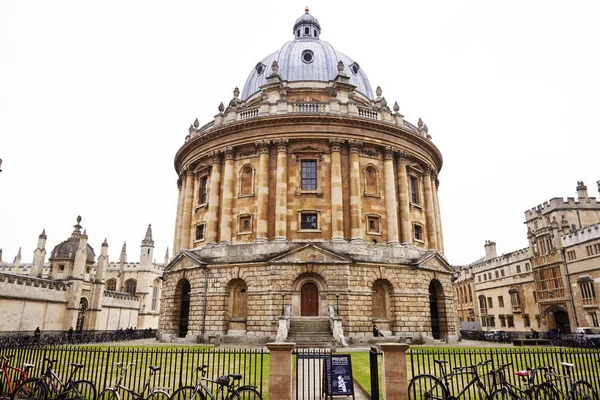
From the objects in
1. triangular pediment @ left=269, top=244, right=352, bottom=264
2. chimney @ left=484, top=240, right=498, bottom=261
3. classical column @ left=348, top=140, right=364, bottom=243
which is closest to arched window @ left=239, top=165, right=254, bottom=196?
triangular pediment @ left=269, top=244, right=352, bottom=264

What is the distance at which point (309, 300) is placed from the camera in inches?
1078

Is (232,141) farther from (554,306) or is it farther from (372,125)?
(554,306)

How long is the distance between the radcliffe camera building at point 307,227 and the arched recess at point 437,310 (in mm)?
84

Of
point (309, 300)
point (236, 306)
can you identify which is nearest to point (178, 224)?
point (236, 306)

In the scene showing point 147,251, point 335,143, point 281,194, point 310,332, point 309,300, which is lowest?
point 310,332

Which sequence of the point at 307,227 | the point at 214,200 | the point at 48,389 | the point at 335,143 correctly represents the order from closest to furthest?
the point at 48,389 < the point at 307,227 < the point at 335,143 < the point at 214,200

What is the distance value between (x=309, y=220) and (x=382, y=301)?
7.72m

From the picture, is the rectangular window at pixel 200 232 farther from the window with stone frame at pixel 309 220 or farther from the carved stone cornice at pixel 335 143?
the carved stone cornice at pixel 335 143

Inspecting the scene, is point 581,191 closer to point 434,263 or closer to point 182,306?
point 434,263

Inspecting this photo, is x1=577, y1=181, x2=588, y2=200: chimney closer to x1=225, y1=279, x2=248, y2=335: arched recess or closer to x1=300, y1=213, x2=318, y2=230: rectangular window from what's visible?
x1=300, y1=213, x2=318, y2=230: rectangular window

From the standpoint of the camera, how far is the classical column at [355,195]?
29094 mm

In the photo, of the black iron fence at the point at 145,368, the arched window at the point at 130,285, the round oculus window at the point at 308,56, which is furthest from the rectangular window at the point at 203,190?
the arched window at the point at 130,285

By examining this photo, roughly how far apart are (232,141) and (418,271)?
679 inches

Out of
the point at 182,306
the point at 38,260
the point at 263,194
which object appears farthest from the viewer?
the point at 38,260
